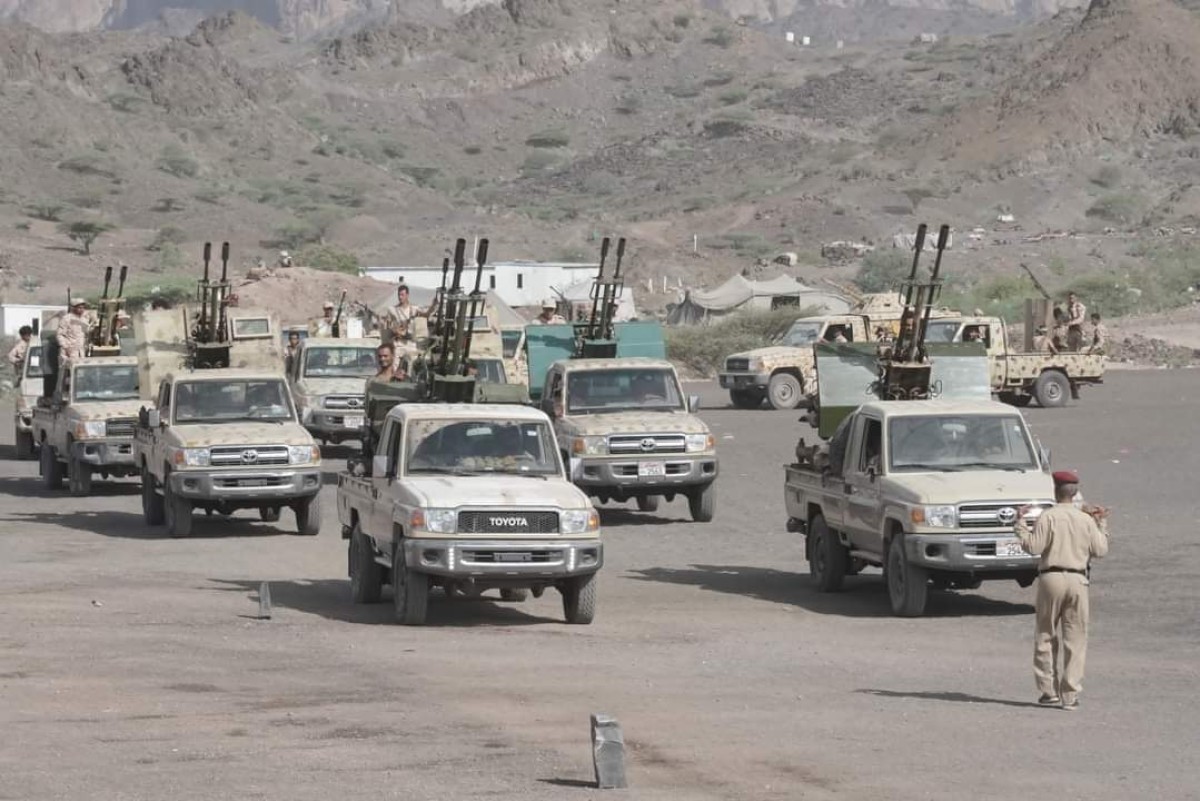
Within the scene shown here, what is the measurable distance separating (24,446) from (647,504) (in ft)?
45.9

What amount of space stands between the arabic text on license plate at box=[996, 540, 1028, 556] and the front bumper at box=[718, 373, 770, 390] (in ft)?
92.8

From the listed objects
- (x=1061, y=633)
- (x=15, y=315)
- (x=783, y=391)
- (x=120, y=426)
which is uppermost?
(x=15, y=315)

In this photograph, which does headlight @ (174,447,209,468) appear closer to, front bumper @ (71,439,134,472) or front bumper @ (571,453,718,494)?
front bumper @ (571,453,718,494)

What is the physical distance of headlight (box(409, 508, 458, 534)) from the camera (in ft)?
54.7

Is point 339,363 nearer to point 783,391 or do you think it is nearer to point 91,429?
point 91,429

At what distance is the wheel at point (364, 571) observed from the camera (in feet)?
60.8

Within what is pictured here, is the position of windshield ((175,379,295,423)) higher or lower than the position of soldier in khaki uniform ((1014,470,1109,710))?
higher

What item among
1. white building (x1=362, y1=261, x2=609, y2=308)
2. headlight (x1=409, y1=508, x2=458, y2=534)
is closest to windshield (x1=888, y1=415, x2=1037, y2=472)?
headlight (x1=409, y1=508, x2=458, y2=534)

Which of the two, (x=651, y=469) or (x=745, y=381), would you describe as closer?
(x=651, y=469)

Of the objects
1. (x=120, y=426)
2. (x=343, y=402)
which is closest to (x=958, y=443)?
(x=120, y=426)

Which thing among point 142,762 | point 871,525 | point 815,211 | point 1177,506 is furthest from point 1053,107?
point 142,762

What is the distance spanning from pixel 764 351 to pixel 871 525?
27909mm

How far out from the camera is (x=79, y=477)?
2966 centimetres

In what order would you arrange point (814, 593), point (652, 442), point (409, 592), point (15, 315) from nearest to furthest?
point (409, 592) → point (814, 593) → point (652, 442) → point (15, 315)
